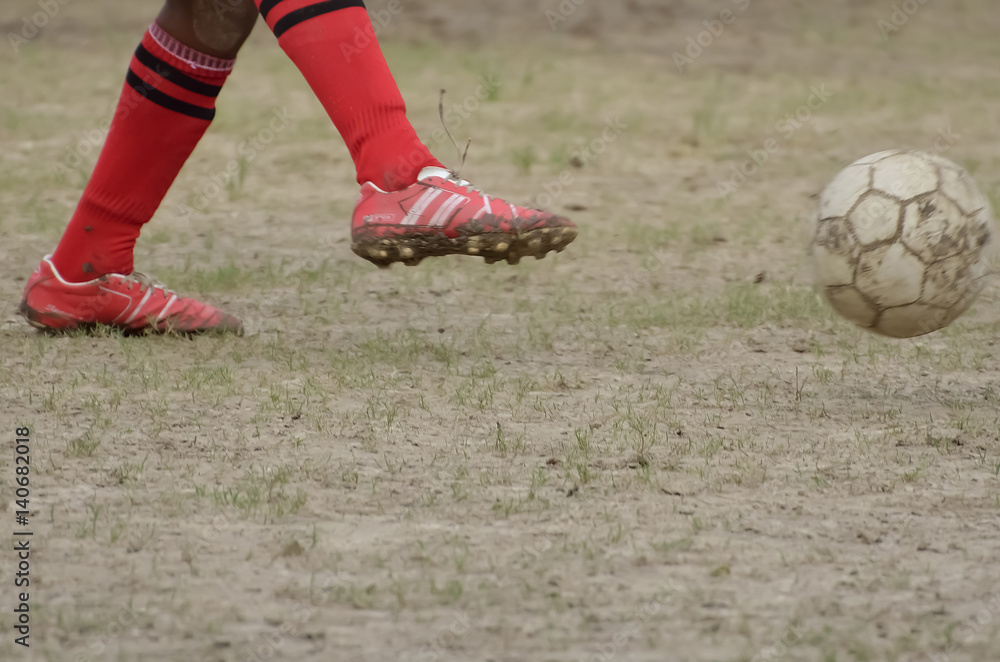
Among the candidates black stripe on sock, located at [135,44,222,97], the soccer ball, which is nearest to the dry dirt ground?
the soccer ball

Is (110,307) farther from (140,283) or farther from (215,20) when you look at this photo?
(215,20)

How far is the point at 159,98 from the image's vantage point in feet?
11.2

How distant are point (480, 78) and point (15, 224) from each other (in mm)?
3856

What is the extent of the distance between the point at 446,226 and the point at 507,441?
0.53 meters

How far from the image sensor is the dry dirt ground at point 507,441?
6.18 ft

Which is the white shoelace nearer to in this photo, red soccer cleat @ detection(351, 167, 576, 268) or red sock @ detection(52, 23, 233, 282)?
red sock @ detection(52, 23, 233, 282)

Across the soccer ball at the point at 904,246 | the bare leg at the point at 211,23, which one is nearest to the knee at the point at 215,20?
the bare leg at the point at 211,23

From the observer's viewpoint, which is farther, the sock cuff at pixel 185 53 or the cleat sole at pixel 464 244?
the sock cuff at pixel 185 53

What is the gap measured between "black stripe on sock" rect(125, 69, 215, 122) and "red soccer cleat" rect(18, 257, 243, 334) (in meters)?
0.50

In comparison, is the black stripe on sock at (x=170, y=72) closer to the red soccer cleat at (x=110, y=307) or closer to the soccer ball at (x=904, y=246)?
the red soccer cleat at (x=110, y=307)

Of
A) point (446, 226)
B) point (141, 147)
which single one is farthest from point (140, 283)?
point (446, 226)

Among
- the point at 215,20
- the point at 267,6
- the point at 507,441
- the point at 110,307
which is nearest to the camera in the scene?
the point at 507,441

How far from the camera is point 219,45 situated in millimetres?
3355

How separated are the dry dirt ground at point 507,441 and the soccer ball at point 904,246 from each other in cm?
23
